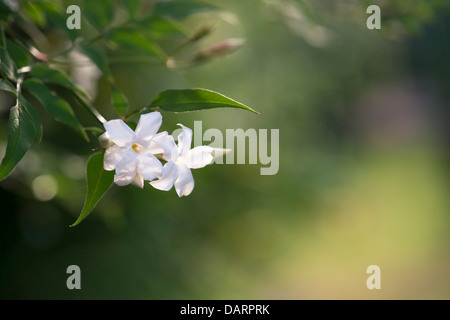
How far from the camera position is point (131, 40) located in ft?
2.00

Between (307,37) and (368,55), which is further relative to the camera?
(368,55)

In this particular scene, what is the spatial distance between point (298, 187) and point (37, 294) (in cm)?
75

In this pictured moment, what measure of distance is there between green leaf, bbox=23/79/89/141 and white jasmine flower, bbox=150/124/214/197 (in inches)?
4.8

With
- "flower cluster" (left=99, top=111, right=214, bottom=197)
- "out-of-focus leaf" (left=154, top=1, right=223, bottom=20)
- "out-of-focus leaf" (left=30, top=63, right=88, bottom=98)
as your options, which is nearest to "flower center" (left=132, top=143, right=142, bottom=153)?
"flower cluster" (left=99, top=111, right=214, bottom=197)

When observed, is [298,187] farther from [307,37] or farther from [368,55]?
[368,55]

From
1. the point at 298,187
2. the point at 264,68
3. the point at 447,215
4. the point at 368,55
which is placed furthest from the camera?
the point at 447,215

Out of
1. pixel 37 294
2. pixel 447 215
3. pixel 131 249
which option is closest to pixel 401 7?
pixel 131 249

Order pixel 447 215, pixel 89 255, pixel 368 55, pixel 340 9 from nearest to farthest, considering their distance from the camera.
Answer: pixel 340 9, pixel 89 255, pixel 368 55, pixel 447 215

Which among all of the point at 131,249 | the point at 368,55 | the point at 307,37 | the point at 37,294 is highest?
the point at 368,55

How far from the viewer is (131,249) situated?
1.20 meters

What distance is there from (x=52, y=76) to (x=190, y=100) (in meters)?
0.16

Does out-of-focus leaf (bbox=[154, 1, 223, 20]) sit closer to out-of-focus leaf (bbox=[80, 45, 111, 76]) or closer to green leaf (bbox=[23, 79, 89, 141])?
out-of-focus leaf (bbox=[80, 45, 111, 76])

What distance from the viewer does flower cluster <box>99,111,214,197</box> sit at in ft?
1.19

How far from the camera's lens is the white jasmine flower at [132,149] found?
0.36 metres
